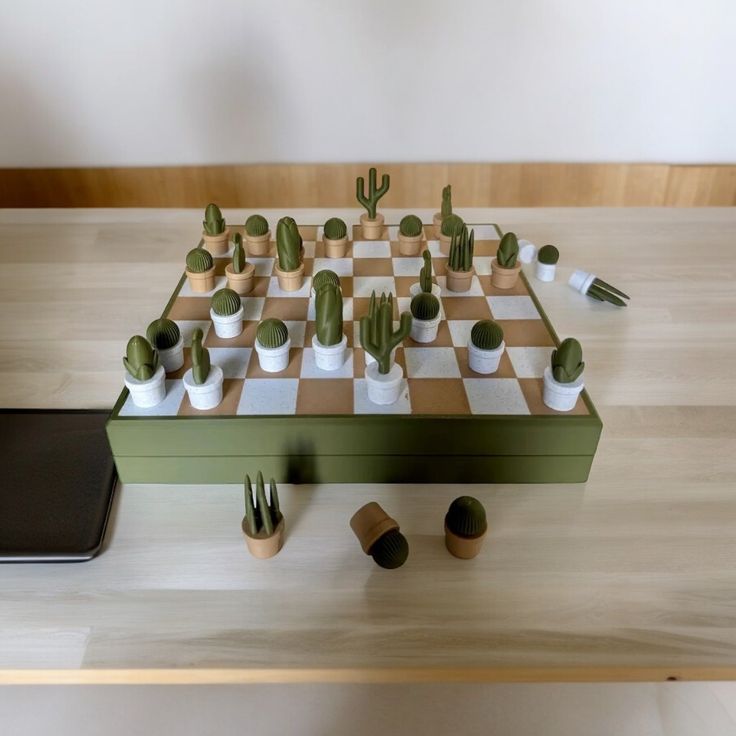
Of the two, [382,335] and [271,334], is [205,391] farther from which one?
[382,335]

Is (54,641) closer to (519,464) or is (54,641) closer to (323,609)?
(323,609)

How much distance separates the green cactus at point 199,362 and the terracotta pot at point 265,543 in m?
0.18

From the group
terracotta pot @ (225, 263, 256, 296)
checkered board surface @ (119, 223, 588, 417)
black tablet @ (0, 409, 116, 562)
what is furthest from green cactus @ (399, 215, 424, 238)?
black tablet @ (0, 409, 116, 562)

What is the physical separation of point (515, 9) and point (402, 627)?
179cm

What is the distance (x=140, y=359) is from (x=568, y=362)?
505mm

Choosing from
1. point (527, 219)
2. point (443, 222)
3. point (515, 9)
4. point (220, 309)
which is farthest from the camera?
point (515, 9)

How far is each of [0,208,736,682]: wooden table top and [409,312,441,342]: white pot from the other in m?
0.23

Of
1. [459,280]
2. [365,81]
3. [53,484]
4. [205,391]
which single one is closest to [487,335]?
[459,280]

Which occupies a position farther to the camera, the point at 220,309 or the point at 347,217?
the point at 347,217

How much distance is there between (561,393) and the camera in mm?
750

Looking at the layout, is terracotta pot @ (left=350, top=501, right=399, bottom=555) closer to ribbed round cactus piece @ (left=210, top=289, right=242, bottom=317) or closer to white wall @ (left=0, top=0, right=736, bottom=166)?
ribbed round cactus piece @ (left=210, top=289, right=242, bottom=317)

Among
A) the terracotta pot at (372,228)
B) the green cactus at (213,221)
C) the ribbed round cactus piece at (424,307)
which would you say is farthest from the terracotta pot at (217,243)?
the ribbed round cactus piece at (424,307)

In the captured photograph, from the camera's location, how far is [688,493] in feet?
2.50

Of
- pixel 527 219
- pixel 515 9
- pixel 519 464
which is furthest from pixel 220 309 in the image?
pixel 515 9
